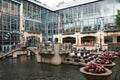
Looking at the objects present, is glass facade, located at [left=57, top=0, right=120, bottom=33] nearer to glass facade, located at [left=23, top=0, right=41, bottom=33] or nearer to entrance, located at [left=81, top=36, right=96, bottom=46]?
entrance, located at [left=81, top=36, right=96, bottom=46]

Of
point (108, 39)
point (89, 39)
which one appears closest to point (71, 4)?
point (89, 39)

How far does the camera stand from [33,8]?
38.7 m

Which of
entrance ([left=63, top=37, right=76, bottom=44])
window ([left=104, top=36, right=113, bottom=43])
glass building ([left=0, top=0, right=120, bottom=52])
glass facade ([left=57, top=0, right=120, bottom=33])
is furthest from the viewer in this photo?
entrance ([left=63, top=37, right=76, bottom=44])

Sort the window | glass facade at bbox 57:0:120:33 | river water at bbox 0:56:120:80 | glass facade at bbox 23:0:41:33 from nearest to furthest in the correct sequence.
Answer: river water at bbox 0:56:120:80
glass facade at bbox 57:0:120:33
the window
glass facade at bbox 23:0:41:33

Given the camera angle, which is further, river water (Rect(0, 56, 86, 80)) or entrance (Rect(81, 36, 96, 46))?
entrance (Rect(81, 36, 96, 46))

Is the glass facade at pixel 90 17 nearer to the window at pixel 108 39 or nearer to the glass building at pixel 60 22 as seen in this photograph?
the glass building at pixel 60 22

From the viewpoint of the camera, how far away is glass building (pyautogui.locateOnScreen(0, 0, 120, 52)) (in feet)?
98.5

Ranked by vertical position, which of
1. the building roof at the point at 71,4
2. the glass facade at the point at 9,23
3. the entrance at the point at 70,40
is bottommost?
the entrance at the point at 70,40

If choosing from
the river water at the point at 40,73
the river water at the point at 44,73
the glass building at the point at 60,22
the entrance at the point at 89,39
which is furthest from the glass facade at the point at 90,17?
the river water at the point at 40,73

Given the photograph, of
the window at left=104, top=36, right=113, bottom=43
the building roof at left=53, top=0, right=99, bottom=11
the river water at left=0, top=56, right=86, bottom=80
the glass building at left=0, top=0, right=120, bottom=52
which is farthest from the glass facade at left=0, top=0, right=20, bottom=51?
the window at left=104, top=36, right=113, bottom=43

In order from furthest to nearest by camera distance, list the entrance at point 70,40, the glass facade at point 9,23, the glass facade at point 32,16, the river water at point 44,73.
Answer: the entrance at point 70,40 → the glass facade at point 32,16 → the glass facade at point 9,23 → the river water at point 44,73

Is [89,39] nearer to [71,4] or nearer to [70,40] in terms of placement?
[70,40]

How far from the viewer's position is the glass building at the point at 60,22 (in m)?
30.0

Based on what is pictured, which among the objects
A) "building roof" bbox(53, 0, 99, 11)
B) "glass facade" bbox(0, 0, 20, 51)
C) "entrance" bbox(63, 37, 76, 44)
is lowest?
"entrance" bbox(63, 37, 76, 44)
